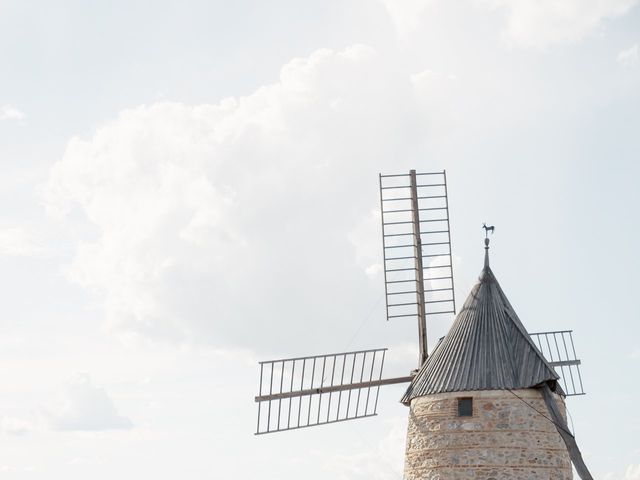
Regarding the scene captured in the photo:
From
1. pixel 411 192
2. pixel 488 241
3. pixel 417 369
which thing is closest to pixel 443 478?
pixel 417 369

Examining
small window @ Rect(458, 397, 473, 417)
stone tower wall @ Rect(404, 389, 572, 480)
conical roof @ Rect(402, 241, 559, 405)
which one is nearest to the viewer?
stone tower wall @ Rect(404, 389, 572, 480)

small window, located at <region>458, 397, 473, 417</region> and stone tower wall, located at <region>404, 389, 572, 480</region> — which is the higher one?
small window, located at <region>458, 397, 473, 417</region>

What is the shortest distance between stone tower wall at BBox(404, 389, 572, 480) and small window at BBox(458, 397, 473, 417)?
2.7 inches

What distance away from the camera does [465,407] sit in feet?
72.7

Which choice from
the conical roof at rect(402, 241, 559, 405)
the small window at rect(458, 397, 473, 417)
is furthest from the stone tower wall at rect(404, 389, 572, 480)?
the conical roof at rect(402, 241, 559, 405)

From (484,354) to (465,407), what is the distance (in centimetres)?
118

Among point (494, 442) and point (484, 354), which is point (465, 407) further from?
point (484, 354)

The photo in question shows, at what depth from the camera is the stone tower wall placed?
2167cm

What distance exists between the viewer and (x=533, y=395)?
2220 centimetres

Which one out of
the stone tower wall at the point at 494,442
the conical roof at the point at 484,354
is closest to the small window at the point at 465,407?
Answer: the stone tower wall at the point at 494,442

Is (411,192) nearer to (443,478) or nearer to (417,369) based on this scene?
(417,369)

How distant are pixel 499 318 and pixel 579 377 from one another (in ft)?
13.6

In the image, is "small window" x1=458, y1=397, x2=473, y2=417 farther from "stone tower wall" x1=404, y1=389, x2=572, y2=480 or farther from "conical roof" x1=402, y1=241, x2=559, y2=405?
"conical roof" x1=402, y1=241, x2=559, y2=405

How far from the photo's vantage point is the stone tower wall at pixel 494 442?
21672 millimetres
